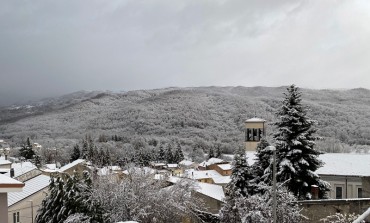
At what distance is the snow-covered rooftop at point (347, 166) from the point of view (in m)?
37.3

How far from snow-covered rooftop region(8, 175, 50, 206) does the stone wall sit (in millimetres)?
19242

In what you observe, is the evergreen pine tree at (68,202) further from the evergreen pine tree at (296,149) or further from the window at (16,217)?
the evergreen pine tree at (296,149)

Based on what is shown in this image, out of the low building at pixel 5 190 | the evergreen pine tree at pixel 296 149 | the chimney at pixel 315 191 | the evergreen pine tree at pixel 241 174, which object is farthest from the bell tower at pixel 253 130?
the low building at pixel 5 190

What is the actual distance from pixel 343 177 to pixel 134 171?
21271mm

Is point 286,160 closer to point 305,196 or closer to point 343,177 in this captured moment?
point 305,196

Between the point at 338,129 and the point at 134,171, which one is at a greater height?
the point at 134,171

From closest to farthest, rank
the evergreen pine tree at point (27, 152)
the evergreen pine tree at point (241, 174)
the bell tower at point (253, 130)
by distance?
the evergreen pine tree at point (241, 174) → the bell tower at point (253, 130) → the evergreen pine tree at point (27, 152)

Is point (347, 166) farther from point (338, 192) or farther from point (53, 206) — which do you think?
point (53, 206)

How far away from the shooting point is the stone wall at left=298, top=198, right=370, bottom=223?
23.2 meters

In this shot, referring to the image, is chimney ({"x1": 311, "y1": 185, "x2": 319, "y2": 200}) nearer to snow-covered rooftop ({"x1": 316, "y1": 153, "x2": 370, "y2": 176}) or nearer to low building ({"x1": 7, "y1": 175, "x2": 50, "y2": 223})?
snow-covered rooftop ({"x1": 316, "y1": 153, "x2": 370, "y2": 176})

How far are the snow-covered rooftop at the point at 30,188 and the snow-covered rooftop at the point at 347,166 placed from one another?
22776mm

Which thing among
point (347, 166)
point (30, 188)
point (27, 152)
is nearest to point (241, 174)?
point (347, 166)

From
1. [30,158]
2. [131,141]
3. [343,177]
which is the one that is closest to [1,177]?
[343,177]

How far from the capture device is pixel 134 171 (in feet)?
76.6
